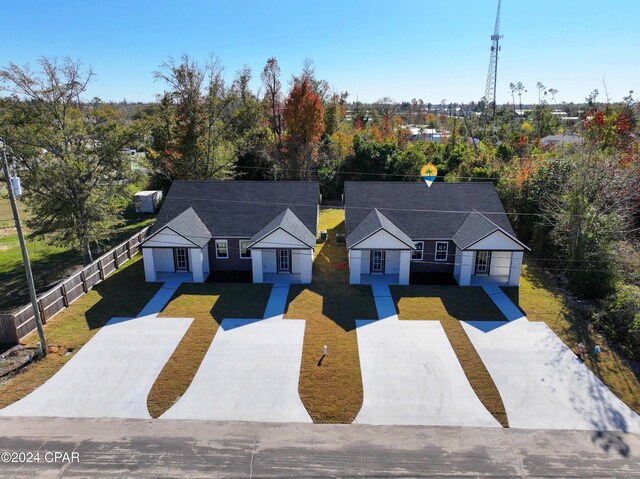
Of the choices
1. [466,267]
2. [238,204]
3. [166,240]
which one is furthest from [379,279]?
[166,240]

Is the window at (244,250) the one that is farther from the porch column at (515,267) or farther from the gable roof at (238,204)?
the porch column at (515,267)

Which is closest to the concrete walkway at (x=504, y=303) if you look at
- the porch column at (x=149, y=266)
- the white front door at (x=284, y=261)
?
the white front door at (x=284, y=261)

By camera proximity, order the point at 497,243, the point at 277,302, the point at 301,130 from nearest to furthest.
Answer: the point at 277,302 < the point at 497,243 < the point at 301,130

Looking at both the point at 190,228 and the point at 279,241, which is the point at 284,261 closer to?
the point at 279,241

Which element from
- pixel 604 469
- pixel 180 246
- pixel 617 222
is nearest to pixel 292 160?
pixel 180 246

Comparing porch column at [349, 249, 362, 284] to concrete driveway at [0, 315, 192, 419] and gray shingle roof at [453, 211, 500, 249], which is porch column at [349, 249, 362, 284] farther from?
concrete driveway at [0, 315, 192, 419]

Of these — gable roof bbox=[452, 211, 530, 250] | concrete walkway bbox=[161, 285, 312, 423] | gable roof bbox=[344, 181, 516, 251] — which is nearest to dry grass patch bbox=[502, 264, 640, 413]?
gable roof bbox=[452, 211, 530, 250]
